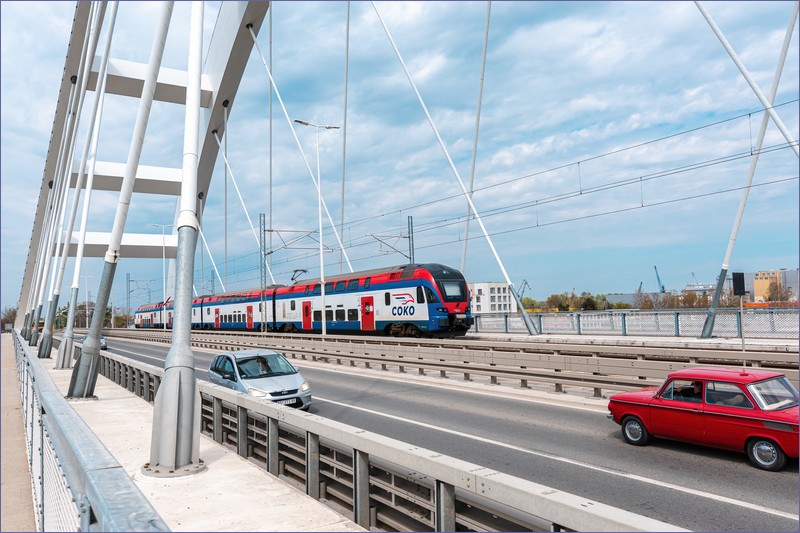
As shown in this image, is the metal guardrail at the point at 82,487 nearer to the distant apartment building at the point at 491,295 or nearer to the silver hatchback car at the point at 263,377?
the silver hatchback car at the point at 263,377

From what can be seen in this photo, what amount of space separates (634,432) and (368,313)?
23085 millimetres

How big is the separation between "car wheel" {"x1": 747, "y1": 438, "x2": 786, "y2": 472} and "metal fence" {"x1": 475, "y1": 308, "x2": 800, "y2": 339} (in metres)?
11.4

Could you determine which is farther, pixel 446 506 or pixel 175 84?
pixel 175 84

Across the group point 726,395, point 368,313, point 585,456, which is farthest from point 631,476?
point 368,313

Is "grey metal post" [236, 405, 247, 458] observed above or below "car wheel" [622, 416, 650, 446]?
above

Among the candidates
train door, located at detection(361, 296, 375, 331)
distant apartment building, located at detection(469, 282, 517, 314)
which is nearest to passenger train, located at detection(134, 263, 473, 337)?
train door, located at detection(361, 296, 375, 331)

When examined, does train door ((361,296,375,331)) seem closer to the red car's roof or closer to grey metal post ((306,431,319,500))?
the red car's roof

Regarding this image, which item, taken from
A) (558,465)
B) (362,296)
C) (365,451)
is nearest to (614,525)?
(365,451)

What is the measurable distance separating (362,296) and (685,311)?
15.8 metres

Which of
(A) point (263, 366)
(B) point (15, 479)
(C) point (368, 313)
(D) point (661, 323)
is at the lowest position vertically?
(B) point (15, 479)

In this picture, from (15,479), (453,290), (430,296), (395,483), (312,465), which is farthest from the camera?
(453,290)

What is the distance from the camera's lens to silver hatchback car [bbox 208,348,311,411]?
39.3 feet

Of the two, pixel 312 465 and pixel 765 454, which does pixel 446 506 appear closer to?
pixel 312 465

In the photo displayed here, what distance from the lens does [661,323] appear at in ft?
87.1
